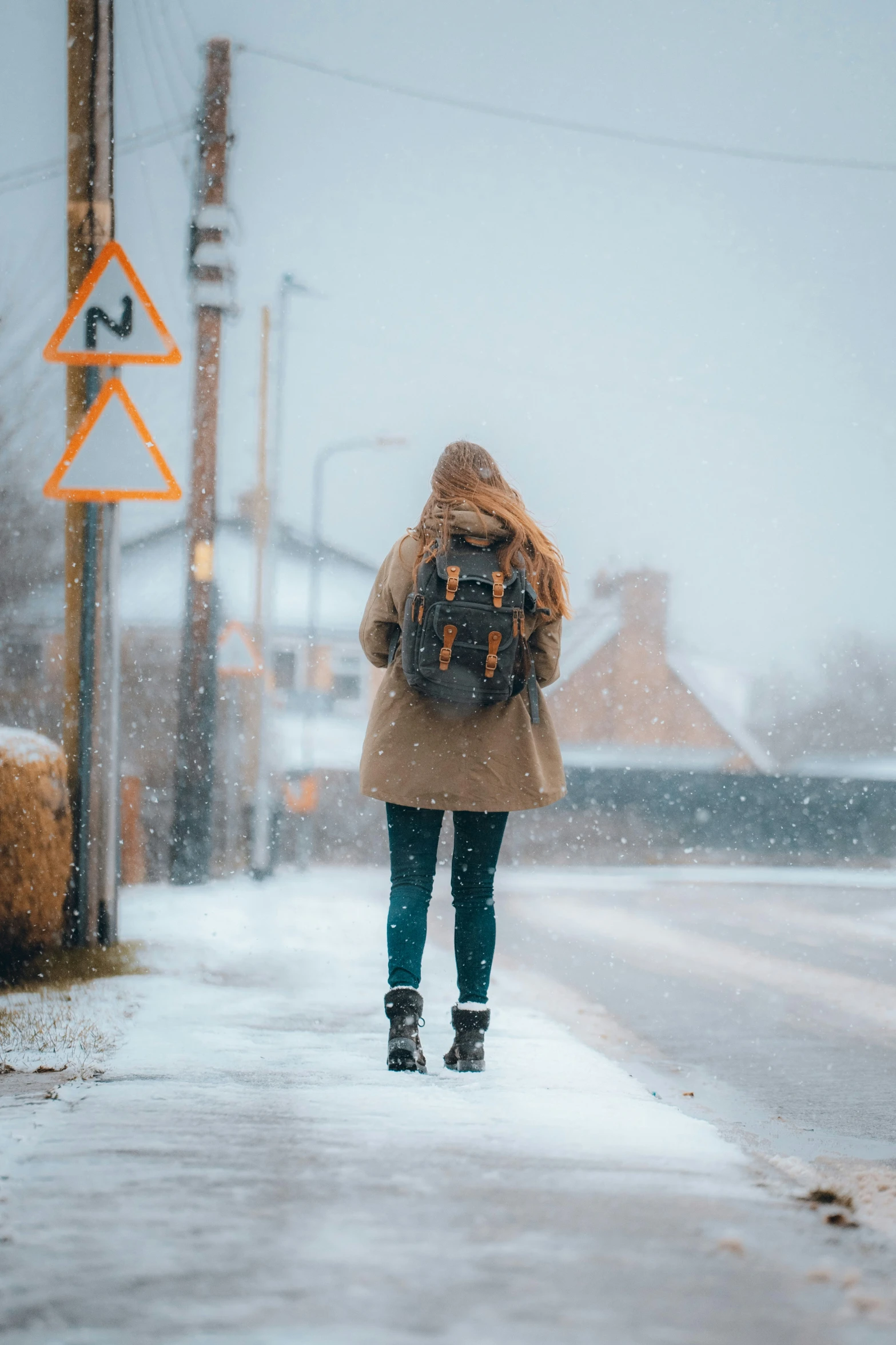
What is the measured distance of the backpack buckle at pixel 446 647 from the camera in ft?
11.2

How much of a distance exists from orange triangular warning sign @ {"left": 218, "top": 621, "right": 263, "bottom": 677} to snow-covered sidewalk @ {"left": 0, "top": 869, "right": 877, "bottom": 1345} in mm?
9959

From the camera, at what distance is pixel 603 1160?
97.3 inches

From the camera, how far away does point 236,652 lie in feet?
44.7

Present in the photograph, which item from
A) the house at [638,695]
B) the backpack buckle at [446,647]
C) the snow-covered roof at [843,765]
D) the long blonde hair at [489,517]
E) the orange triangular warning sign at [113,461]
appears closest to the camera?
the backpack buckle at [446,647]

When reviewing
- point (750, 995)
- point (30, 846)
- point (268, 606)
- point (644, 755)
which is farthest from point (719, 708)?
point (30, 846)

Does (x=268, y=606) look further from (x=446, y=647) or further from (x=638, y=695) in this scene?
(x=638, y=695)

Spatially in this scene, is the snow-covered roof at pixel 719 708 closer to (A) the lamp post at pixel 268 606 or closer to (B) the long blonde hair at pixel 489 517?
(A) the lamp post at pixel 268 606

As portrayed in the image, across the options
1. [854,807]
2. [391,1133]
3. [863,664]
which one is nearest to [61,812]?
[391,1133]

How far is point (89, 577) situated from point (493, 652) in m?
3.08

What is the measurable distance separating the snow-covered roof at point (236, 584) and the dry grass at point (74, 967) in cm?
2675

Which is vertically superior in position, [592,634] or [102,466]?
[592,634]

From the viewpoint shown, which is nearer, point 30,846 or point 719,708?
point 30,846

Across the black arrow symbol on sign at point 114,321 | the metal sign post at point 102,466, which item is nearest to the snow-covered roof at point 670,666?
the metal sign post at point 102,466

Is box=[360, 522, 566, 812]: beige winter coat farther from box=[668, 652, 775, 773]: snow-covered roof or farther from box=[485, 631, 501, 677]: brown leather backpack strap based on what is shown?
box=[668, 652, 775, 773]: snow-covered roof
